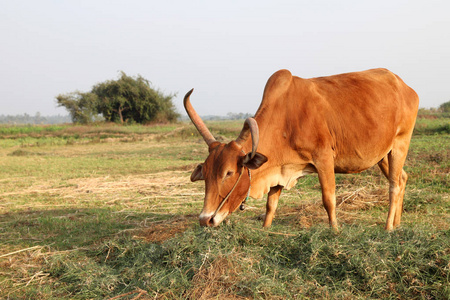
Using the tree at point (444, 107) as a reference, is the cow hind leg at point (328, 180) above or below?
below

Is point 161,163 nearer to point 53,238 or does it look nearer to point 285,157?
point 53,238

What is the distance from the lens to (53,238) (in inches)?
223

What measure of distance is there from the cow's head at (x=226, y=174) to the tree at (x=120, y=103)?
3686 centimetres

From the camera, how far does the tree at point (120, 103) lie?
40.4 m

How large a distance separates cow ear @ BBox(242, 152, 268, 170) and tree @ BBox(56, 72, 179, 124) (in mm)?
37038

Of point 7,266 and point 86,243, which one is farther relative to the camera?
point 86,243

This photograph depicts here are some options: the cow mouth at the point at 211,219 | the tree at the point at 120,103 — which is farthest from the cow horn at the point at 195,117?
the tree at the point at 120,103

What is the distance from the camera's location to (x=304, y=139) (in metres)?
4.71

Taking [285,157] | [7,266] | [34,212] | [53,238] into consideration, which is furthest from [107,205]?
[285,157]

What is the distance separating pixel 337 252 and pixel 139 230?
2.99 metres

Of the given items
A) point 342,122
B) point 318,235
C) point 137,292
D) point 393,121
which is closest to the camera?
point 137,292

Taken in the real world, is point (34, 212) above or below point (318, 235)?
below

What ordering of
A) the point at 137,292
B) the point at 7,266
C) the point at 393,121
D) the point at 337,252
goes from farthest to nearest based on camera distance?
the point at 393,121 → the point at 7,266 → the point at 337,252 → the point at 137,292

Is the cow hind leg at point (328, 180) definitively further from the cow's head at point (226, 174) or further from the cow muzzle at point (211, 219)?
the cow muzzle at point (211, 219)
